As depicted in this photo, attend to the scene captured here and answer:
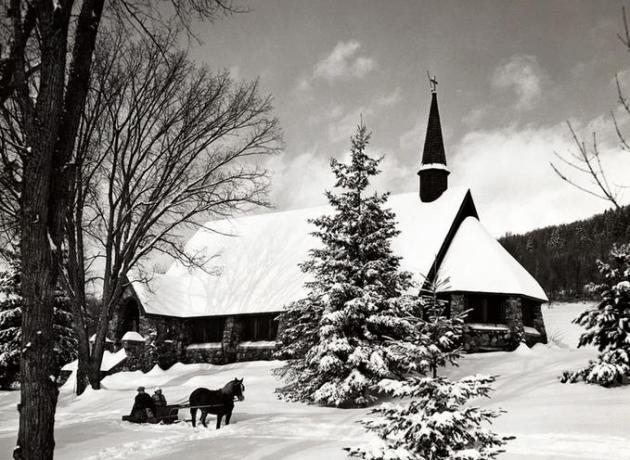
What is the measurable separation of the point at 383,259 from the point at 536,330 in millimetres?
10892

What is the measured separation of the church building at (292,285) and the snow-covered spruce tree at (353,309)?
628 cm

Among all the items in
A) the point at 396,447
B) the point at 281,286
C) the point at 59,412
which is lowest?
the point at 59,412

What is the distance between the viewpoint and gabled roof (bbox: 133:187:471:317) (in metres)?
25.1

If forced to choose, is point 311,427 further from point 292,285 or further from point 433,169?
point 433,169

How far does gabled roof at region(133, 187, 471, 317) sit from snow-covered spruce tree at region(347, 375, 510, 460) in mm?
16773

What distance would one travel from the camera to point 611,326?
47.8ft

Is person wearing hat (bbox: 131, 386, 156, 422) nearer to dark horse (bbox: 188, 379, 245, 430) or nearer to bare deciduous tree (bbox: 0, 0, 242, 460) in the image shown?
dark horse (bbox: 188, 379, 245, 430)

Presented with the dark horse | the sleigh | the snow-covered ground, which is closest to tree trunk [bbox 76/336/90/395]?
the snow-covered ground

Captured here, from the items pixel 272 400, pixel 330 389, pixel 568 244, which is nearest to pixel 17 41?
pixel 330 389

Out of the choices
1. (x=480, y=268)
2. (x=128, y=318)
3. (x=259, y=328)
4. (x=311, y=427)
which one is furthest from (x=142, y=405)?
(x=128, y=318)

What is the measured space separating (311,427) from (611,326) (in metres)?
8.49

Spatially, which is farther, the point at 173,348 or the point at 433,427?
the point at 173,348

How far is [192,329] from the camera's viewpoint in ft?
94.9

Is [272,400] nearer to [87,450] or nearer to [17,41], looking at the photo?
[87,450]
